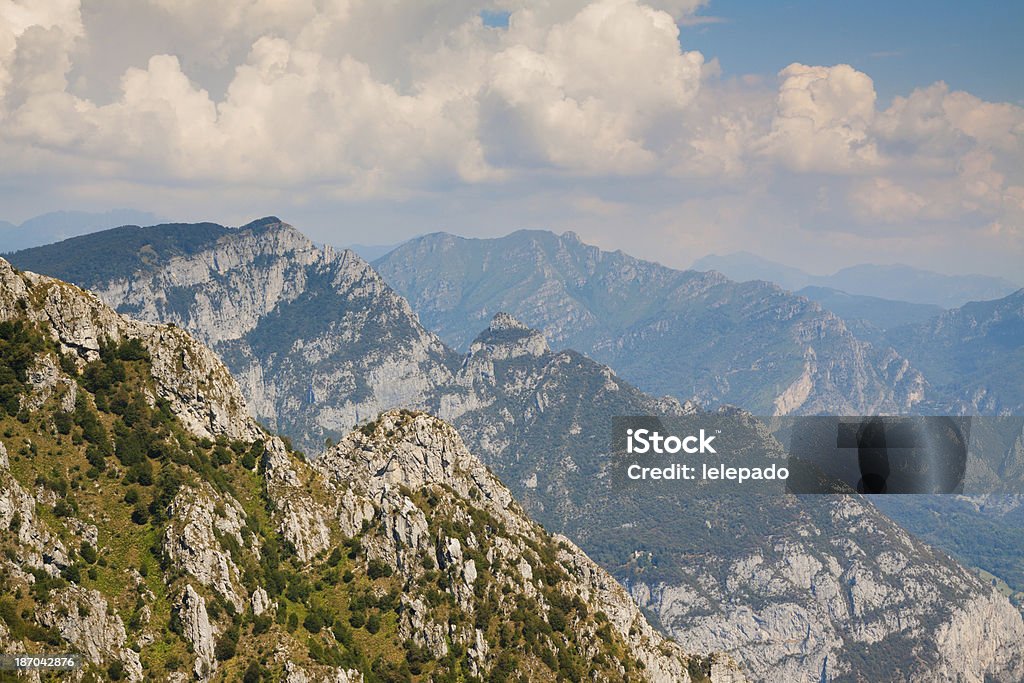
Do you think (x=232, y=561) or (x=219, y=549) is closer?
(x=219, y=549)

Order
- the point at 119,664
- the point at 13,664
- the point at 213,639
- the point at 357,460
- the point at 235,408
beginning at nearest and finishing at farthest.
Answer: the point at 13,664 < the point at 119,664 < the point at 213,639 < the point at 235,408 < the point at 357,460

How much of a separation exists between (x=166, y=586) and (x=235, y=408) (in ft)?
143

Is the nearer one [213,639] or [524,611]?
[213,639]

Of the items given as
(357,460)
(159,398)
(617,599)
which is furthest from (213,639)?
(617,599)

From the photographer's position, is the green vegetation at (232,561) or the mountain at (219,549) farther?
the green vegetation at (232,561)

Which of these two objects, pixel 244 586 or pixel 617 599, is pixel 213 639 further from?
pixel 617 599

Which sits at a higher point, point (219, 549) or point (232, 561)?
point (219, 549)

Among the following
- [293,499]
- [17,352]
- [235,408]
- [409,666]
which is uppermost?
[17,352]

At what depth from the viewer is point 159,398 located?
134m

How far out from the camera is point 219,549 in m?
113

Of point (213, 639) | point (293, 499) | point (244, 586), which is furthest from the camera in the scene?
point (293, 499)

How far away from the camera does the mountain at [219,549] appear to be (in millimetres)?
99812

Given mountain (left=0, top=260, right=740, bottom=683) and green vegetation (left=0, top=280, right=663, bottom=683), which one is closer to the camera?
mountain (left=0, top=260, right=740, bottom=683)

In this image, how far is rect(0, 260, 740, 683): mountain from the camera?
9981 centimetres
